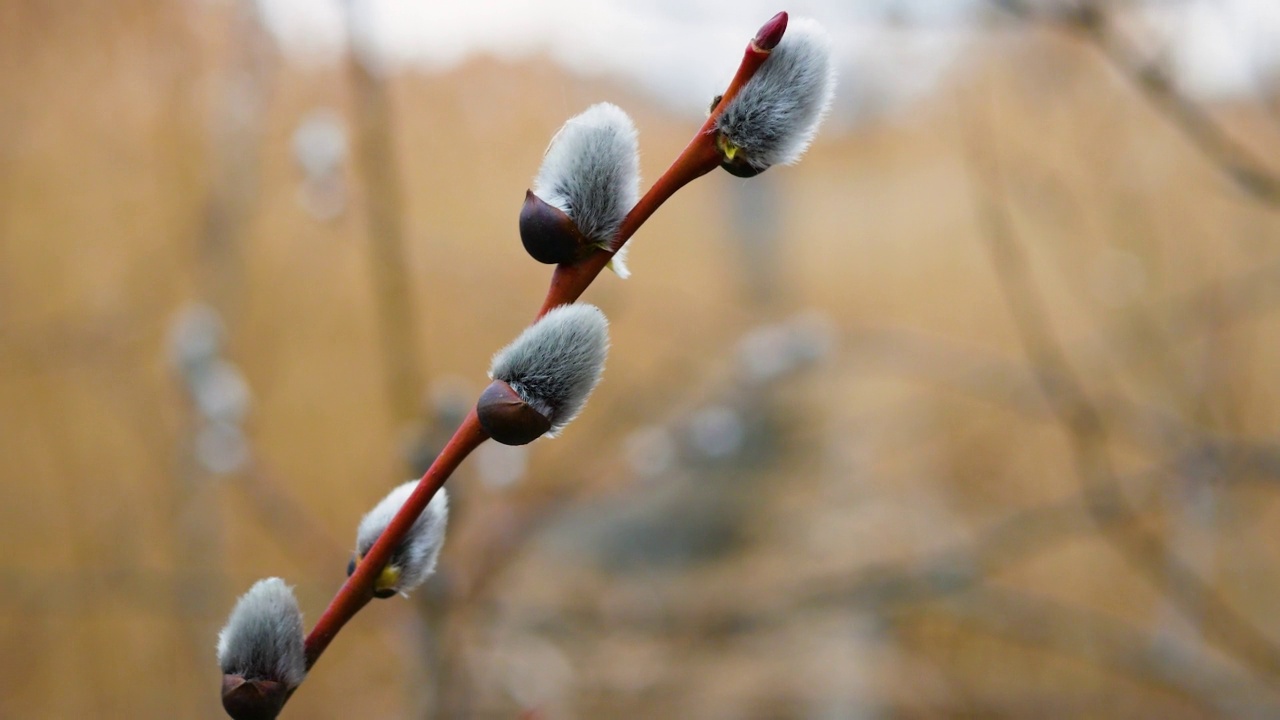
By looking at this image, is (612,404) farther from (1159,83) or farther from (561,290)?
(561,290)

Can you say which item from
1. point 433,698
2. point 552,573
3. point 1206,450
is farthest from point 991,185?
point 552,573

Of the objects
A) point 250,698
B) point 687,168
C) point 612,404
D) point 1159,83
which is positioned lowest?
point 612,404

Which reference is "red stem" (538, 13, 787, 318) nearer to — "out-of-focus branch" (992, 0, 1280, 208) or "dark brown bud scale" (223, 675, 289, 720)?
"dark brown bud scale" (223, 675, 289, 720)

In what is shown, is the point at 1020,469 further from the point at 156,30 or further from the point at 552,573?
the point at 156,30

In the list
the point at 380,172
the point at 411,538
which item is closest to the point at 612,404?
the point at 380,172

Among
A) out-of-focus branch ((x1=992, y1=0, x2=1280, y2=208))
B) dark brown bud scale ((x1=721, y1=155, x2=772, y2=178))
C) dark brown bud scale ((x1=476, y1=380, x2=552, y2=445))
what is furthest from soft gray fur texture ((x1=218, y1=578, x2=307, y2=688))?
out-of-focus branch ((x1=992, y1=0, x2=1280, y2=208))

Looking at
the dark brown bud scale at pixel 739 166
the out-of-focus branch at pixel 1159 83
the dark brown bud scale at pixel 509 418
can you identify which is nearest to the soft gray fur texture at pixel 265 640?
the dark brown bud scale at pixel 509 418
